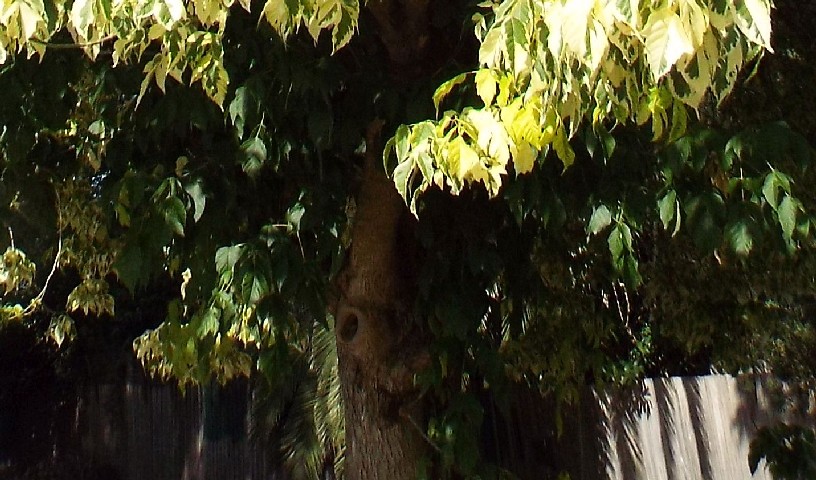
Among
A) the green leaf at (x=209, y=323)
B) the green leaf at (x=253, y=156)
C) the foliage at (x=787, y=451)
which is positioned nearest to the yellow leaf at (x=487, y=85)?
the green leaf at (x=253, y=156)

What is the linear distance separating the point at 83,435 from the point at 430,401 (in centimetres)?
740

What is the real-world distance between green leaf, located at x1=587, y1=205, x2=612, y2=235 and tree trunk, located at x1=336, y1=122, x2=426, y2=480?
119cm

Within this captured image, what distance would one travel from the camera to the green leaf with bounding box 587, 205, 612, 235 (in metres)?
3.75

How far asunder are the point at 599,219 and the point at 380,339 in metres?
1.42

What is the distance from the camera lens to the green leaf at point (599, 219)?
3.75 metres

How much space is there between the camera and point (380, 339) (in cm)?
476

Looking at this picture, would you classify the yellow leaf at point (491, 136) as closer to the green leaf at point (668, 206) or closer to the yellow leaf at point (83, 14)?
the green leaf at point (668, 206)

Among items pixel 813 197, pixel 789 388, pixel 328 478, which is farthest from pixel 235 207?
pixel 328 478

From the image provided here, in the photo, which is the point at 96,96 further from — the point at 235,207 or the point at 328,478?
the point at 328,478

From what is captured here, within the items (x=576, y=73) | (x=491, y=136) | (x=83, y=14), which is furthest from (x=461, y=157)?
(x=83, y=14)

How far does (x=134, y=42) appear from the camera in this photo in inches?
149

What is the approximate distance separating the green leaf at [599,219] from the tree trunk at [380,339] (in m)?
1.19

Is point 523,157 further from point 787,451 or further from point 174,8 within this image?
point 787,451

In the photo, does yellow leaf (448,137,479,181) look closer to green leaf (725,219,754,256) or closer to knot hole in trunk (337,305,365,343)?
green leaf (725,219,754,256)
